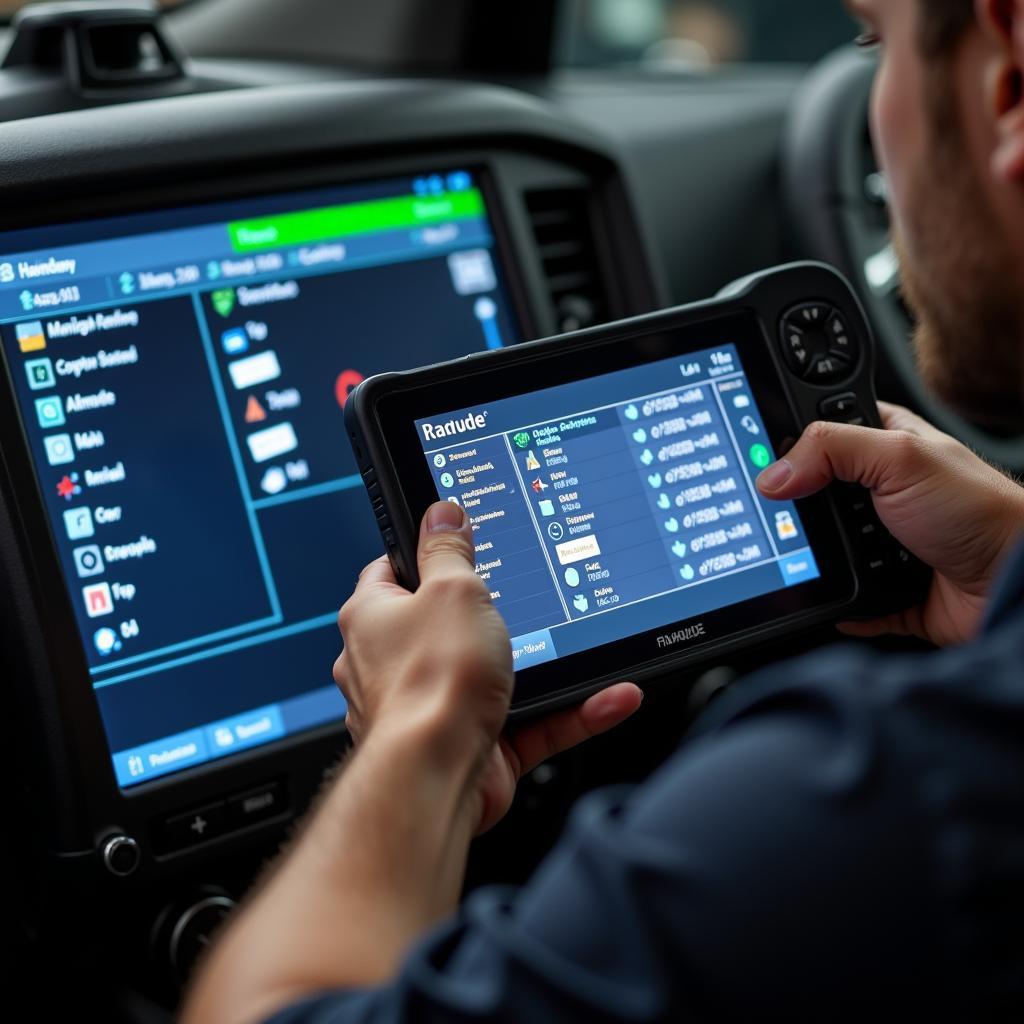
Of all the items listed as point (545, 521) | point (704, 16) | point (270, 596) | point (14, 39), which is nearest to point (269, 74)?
point (14, 39)

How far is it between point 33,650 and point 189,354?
1.09 feet

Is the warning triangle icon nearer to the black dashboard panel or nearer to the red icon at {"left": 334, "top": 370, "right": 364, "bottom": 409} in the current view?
the red icon at {"left": 334, "top": 370, "right": 364, "bottom": 409}

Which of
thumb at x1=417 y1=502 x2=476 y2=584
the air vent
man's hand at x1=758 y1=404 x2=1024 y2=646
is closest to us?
thumb at x1=417 y1=502 x2=476 y2=584

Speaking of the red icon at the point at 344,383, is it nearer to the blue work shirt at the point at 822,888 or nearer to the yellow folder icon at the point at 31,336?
→ the yellow folder icon at the point at 31,336

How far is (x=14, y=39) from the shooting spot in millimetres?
1641

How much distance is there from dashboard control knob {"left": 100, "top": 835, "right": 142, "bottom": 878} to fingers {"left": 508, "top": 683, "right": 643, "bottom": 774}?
375 mm

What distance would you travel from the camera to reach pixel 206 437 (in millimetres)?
1452

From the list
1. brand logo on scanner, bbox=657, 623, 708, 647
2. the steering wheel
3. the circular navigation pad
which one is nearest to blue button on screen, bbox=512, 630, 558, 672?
brand logo on scanner, bbox=657, 623, 708, 647

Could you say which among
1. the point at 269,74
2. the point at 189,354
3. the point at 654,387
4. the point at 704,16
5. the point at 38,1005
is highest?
the point at 704,16

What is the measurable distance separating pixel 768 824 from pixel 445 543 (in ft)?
1.64

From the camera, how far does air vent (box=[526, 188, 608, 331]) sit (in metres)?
1.79

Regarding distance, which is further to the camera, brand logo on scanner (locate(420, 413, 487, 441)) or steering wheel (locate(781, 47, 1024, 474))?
steering wheel (locate(781, 47, 1024, 474))

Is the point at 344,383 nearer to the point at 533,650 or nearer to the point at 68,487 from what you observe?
the point at 68,487

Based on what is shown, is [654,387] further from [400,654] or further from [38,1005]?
[38,1005]
